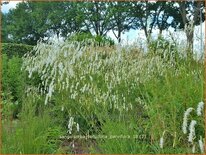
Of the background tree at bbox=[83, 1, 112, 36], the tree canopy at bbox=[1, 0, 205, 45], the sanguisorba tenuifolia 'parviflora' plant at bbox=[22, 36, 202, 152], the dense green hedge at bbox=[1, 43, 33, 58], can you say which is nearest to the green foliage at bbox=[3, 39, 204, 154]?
the sanguisorba tenuifolia 'parviflora' plant at bbox=[22, 36, 202, 152]

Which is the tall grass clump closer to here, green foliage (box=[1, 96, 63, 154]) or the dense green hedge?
green foliage (box=[1, 96, 63, 154])

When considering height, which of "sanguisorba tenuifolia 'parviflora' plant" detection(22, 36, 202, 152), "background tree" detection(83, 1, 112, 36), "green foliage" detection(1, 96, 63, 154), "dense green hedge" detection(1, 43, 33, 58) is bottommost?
"green foliage" detection(1, 96, 63, 154)

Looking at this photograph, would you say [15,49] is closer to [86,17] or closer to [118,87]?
[118,87]

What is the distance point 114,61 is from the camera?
17.9 feet

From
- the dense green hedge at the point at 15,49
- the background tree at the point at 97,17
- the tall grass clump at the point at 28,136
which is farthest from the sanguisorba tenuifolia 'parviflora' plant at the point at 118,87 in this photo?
→ the background tree at the point at 97,17

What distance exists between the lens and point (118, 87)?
5.13m

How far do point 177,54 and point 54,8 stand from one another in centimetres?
2630

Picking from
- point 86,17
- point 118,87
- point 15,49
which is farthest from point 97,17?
point 118,87

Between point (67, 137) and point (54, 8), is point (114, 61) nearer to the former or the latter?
point (67, 137)

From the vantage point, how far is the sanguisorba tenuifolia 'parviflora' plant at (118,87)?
4023 millimetres

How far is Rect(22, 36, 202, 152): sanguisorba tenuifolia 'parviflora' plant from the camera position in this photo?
4023 millimetres

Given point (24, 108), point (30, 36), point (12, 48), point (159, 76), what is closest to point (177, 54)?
point (159, 76)

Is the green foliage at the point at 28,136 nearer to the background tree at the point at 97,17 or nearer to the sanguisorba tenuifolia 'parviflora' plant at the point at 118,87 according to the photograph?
the sanguisorba tenuifolia 'parviflora' plant at the point at 118,87

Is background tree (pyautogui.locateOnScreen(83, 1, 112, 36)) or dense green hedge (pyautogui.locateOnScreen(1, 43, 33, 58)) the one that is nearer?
dense green hedge (pyautogui.locateOnScreen(1, 43, 33, 58))
